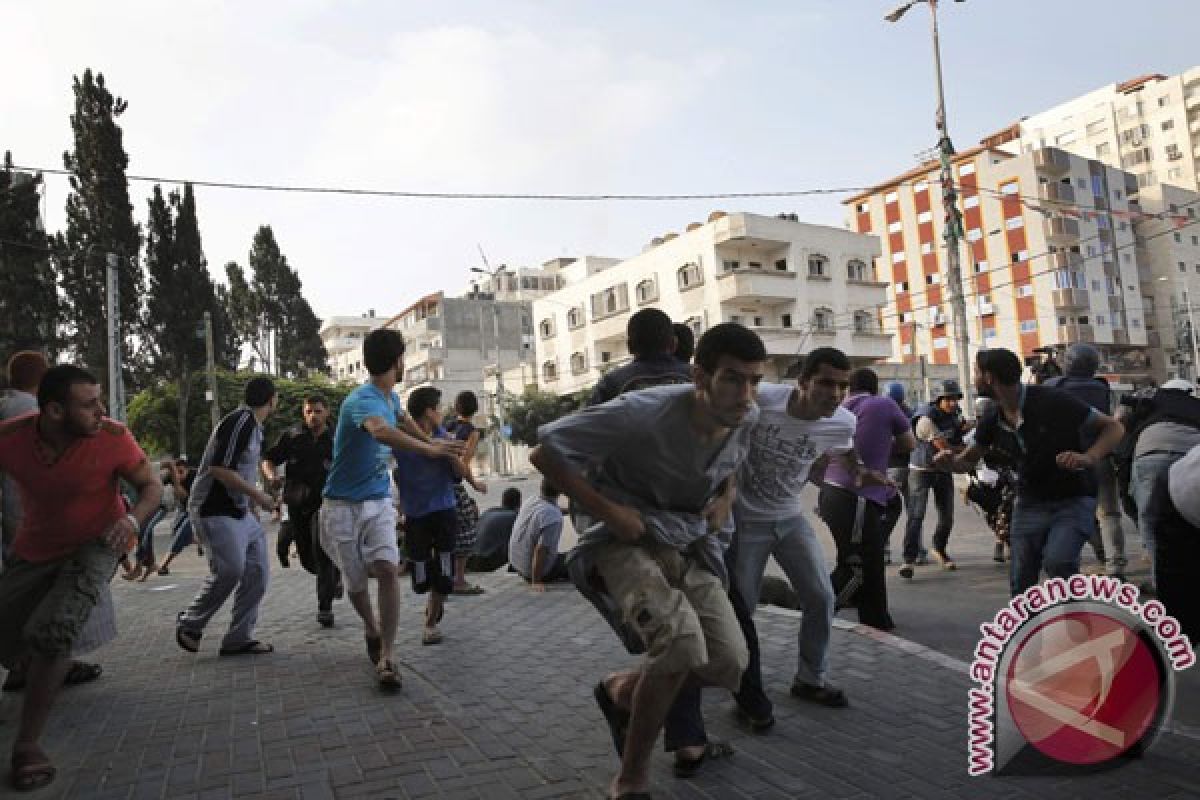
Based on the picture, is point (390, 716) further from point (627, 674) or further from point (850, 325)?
point (850, 325)

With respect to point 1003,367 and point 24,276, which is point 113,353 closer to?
point 24,276

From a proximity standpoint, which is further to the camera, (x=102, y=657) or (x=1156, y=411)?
(x=102, y=657)

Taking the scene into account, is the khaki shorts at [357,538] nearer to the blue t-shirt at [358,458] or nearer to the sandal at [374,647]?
Result: the blue t-shirt at [358,458]

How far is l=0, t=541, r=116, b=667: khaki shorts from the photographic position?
11.6 ft

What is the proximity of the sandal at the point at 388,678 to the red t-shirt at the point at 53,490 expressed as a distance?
5.07ft

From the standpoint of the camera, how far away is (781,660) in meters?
4.77

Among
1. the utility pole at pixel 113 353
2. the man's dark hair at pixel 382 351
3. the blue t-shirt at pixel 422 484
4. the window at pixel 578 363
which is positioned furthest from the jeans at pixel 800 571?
the window at pixel 578 363

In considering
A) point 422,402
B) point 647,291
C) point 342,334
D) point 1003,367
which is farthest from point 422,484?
point 342,334

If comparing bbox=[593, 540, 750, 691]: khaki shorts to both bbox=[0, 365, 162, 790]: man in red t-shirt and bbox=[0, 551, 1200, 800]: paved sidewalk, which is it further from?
bbox=[0, 365, 162, 790]: man in red t-shirt

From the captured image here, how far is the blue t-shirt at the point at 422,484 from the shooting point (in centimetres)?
571

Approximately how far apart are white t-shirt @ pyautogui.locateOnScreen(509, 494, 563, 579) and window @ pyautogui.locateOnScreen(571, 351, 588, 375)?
4552 centimetres

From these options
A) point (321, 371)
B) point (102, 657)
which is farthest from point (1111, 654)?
point (321, 371)

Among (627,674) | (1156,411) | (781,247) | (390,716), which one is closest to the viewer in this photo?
(627,674)

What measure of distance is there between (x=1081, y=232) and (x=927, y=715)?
6868 centimetres
